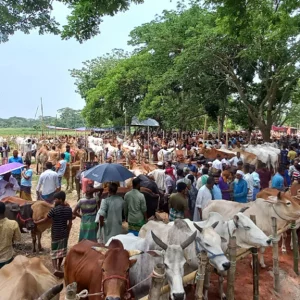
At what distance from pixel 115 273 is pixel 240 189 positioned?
600cm

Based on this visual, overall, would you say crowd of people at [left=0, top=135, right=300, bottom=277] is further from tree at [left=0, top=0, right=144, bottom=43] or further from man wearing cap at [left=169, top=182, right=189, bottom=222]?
tree at [left=0, top=0, right=144, bottom=43]

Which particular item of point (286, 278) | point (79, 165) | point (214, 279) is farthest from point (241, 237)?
point (79, 165)

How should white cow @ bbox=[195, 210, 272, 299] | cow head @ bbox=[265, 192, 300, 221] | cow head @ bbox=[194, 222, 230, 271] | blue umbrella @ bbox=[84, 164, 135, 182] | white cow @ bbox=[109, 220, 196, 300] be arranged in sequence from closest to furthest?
1. white cow @ bbox=[109, 220, 196, 300]
2. cow head @ bbox=[194, 222, 230, 271]
3. white cow @ bbox=[195, 210, 272, 299]
4. blue umbrella @ bbox=[84, 164, 135, 182]
5. cow head @ bbox=[265, 192, 300, 221]

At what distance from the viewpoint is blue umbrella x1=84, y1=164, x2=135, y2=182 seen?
7582 millimetres

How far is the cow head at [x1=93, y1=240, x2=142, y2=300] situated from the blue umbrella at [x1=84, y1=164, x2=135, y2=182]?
142 inches

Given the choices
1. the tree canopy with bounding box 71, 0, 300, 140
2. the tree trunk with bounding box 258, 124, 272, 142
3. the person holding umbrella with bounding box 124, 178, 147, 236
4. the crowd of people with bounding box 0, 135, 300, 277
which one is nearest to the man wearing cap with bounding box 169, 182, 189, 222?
the crowd of people with bounding box 0, 135, 300, 277

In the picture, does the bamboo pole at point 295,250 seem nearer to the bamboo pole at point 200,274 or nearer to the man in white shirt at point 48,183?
the bamboo pole at point 200,274

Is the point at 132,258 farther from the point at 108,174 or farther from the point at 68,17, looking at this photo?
the point at 68,17

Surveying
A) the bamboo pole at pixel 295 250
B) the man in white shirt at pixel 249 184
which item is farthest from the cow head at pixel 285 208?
the man in white shirt at pixel 249 184

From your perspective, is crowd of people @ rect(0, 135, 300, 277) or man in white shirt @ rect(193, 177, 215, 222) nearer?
crowd of people @ rect(0, 135, 300, 277)

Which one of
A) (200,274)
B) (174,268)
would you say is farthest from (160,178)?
(174,268)

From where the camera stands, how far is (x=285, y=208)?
786 cm

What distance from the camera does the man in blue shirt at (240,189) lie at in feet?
29.8

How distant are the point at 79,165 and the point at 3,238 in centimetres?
967
